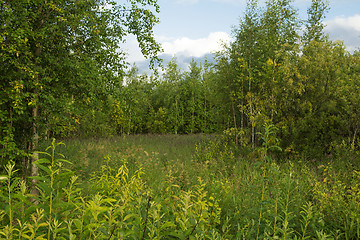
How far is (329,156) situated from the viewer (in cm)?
890

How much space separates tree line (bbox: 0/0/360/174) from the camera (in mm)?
5898

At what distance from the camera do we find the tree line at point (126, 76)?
5898 millimetres

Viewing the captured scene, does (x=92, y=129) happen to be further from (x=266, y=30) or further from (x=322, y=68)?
(x=322, y=68)

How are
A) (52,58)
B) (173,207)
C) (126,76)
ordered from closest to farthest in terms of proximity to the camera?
(173,207), (52,58), (126,76)

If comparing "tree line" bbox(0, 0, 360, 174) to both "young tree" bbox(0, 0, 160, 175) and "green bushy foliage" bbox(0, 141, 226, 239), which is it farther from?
"green bushy foliage" bbox(0, 141, 226, 239)

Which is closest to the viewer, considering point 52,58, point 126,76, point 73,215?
point 73,215

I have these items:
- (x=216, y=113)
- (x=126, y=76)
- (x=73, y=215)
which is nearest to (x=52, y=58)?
(x=126, y=76)

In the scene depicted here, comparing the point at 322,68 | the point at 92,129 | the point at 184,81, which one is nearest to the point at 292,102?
the point at 322,68

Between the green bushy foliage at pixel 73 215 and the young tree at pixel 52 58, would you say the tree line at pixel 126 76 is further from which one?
the green bushy foliage at pixel 73 215

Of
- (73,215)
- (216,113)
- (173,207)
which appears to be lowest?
(173,207)

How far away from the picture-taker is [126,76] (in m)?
8.34

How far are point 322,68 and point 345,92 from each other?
3.57 feet

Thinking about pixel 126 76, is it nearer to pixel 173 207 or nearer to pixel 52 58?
pixel 52 58

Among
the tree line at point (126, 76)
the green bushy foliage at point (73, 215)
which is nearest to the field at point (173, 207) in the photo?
the green bushy foliage at point (73, 215)
